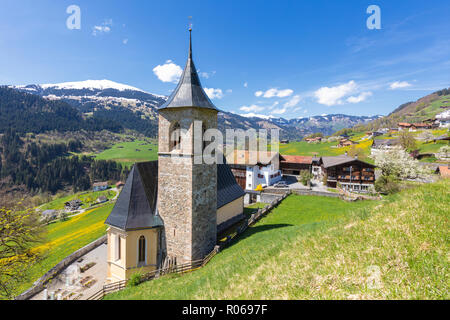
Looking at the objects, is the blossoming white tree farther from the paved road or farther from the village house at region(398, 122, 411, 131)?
the village house at region(398, 122, 411, 131)

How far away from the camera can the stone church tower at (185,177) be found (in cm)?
1474

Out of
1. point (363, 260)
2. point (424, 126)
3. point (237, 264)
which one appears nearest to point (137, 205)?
point (237, 264)

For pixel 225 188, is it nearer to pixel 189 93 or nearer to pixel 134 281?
pixel 189 93

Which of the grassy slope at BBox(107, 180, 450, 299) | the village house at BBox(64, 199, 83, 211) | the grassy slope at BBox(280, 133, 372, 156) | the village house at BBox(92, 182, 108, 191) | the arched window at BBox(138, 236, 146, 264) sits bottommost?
the village house at BBox(64, 199, 83, 211)

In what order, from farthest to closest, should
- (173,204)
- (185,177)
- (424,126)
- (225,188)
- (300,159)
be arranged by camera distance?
(424,126), (300,159), (225,188), (173,204), (185,177)

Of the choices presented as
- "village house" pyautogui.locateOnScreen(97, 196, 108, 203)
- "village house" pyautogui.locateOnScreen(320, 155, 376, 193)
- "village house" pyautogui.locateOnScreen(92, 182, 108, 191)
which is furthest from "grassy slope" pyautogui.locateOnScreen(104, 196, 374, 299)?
"village house" pyautogui.locateOnScreen(92, 182, 108, 191)

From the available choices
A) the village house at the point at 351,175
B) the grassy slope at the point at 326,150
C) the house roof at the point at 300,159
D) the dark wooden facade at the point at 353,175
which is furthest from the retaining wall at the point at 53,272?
the grassy slope at the point at 326,150

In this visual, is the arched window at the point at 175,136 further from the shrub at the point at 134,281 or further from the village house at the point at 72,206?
the village house at the point at 72,206

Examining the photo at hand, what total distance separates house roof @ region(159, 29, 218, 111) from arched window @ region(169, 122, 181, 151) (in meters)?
1.65

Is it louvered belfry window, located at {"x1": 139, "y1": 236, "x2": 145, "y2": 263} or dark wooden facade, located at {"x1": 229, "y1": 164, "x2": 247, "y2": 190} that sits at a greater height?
dark wooden facade, located at {"x1": 229, "y1": 164, "x2": 247, "y2": 190}

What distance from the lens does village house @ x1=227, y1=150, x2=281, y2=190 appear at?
4550 cm

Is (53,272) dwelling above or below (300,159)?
below

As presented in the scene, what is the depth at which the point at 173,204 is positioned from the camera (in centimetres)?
1534

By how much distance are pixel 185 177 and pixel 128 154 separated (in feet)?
555
